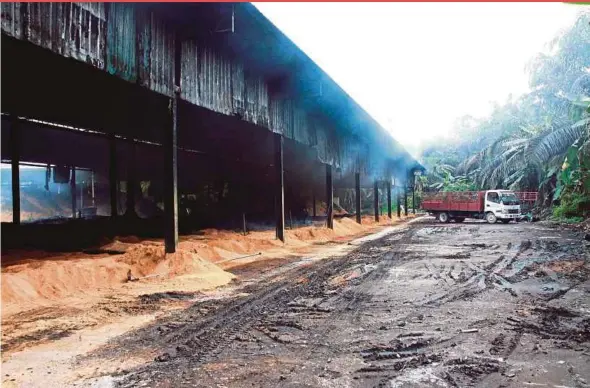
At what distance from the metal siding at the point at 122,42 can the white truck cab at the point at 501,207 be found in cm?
2703

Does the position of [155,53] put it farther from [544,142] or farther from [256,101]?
[544,142]

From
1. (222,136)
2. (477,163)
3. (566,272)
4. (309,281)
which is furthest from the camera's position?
(477,163)

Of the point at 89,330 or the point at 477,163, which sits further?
the point at 477,163

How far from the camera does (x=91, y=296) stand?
6.94 metres

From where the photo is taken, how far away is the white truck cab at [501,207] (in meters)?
29.0

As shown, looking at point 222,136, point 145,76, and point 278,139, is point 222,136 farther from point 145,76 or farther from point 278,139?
point 145,76

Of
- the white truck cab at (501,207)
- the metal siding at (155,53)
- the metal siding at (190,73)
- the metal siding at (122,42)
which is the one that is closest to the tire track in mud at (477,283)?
the metal siding at (122,42)

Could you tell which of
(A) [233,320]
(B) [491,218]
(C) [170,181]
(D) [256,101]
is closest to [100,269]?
(C) [170,181]

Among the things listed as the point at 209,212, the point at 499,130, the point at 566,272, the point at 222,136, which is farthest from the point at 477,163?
the point at 566,272

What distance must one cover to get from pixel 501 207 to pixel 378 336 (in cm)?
2760

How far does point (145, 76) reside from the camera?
28.2 ft

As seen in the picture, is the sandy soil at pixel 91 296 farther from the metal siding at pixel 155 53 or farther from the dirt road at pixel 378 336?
the metal siding at pixel 155 53

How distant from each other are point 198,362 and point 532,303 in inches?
187

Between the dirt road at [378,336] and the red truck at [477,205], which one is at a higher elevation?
the red truck at [477,205]
